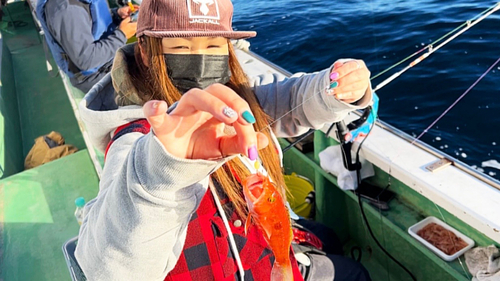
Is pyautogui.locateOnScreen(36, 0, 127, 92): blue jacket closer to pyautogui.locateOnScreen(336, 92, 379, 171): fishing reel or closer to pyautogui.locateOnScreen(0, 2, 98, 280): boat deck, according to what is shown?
pyautogui.locateOnScreen(0, 2, 98, 280): boat deck

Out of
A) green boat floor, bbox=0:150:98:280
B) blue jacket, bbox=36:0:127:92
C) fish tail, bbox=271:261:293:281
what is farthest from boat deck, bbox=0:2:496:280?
fish tail, bbox=271:261:293:281

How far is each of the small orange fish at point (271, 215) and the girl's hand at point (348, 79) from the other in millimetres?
550

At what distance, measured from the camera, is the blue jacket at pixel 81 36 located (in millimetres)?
3207

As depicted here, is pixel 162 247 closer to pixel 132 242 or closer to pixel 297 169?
pixel 132 242

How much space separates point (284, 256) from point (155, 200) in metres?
0.64

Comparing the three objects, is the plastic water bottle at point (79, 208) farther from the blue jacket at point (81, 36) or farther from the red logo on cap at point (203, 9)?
the red logo on cap at point (203, 9)

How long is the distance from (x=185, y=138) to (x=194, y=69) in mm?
685

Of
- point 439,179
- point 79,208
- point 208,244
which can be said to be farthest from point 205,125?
point 79,208

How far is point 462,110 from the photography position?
456 cm

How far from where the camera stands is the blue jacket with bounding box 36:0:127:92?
3.21 metres

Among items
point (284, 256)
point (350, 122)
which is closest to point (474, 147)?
point (350, 122)

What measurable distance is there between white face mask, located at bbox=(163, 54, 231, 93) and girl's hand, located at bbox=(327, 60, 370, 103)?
1.51 feet

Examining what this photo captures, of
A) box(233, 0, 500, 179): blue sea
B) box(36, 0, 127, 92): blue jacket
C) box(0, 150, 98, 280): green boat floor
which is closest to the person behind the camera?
box(0, 150, 98, 280): green boat floor

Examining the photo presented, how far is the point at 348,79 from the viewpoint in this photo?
159 centimetres
